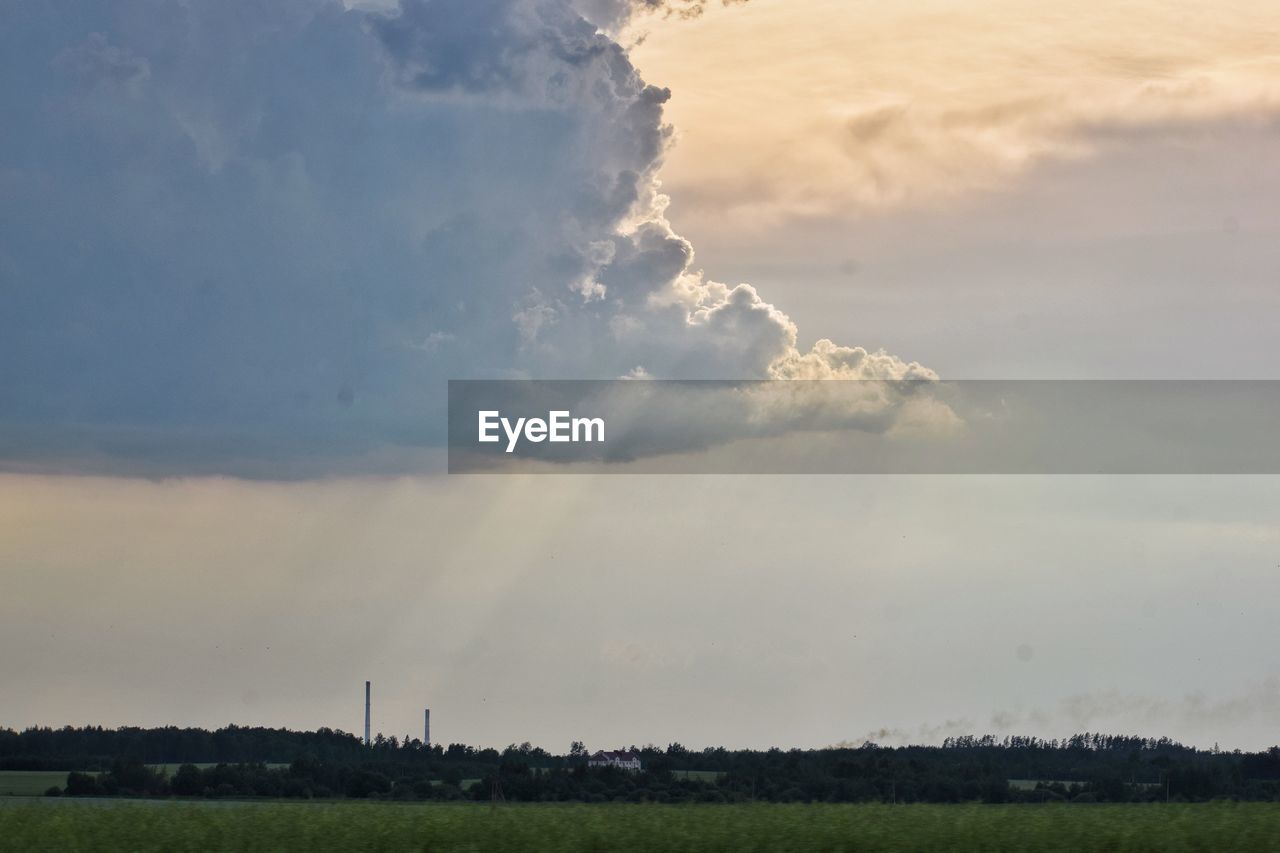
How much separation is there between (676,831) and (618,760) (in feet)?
220

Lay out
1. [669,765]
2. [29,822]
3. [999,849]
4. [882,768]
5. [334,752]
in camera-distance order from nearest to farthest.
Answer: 1. [999,849]
2. [29,822]
3. [882,768]
4. [669,765]
5. [334,752]

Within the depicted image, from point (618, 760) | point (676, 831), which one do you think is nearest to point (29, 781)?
point (618, 760)

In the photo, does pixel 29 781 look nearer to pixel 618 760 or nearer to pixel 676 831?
pixel 618 760

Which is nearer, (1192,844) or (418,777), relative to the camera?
(1192,844)

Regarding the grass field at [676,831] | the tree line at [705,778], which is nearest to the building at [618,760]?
the tree line at [705,778]

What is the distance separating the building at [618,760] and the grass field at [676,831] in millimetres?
59030

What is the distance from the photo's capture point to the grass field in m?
44.0

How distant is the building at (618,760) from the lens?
10682cm

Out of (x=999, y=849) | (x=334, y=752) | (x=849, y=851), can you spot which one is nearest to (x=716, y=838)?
(x=849, y=851)

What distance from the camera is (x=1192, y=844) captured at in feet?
145

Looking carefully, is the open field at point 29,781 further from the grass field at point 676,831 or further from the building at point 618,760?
the grass field at point 676,831

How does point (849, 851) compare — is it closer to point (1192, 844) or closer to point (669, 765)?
point (1192, 844)

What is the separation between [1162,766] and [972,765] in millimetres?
12184

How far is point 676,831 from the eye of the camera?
147 feet
